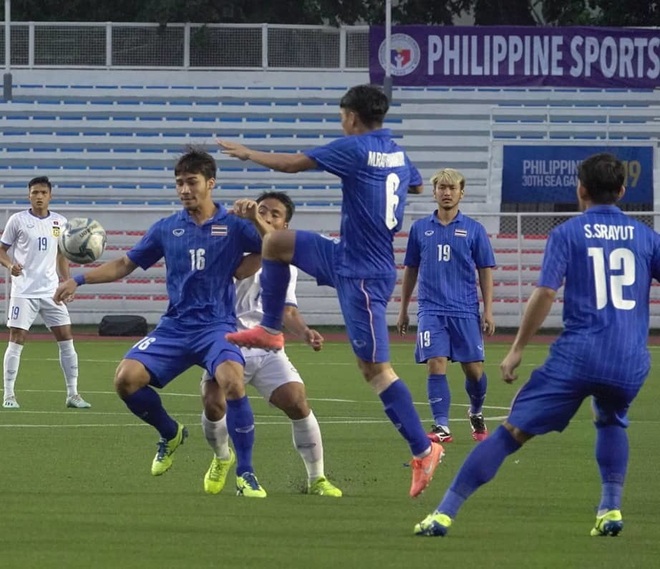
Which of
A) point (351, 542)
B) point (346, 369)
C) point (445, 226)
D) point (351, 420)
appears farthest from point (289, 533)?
point (346, 369)

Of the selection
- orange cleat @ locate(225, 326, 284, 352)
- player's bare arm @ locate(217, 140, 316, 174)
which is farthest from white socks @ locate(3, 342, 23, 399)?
player's bare arm @ locate(217, 140, 316, 174)

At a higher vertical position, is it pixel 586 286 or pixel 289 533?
pixel 586 286

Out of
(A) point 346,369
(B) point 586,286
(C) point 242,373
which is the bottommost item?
(A) point 346,369

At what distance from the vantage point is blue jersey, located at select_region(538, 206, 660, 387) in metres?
7.20

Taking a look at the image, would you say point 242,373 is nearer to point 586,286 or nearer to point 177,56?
point 586,286

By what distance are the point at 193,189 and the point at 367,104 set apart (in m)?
1.45

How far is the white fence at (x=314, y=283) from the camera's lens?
91.4 feet

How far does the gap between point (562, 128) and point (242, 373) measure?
22615 mm

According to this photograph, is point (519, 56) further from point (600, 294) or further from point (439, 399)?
point (600, 294)

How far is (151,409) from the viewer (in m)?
9.58

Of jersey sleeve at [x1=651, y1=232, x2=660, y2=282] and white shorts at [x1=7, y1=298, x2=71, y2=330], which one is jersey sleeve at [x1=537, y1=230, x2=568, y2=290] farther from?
white shorts at [x1=7, y1=298, x2=71, y2=330]

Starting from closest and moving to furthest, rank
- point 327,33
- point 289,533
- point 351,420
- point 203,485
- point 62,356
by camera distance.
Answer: point 289,533
point 203,485
point 351,420
point 62,356
point 327,33

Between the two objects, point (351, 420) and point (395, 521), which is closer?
A: point (395, 521)

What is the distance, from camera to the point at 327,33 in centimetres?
3098
